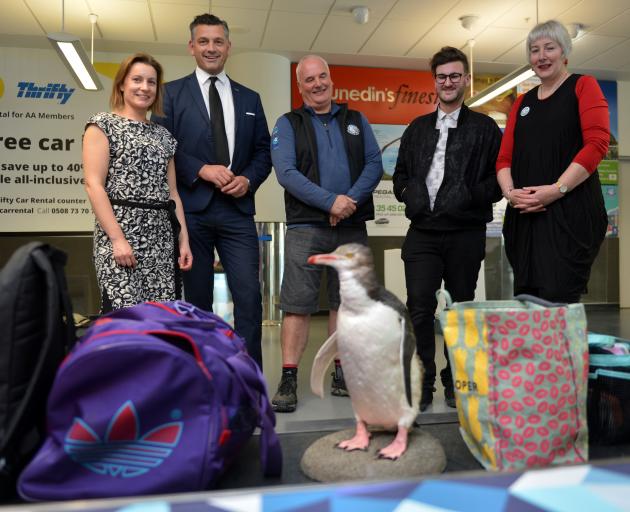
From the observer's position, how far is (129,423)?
3.69 ft

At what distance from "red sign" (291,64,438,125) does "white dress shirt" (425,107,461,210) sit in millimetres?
5059

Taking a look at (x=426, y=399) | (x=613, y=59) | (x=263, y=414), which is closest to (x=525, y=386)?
(x=263, y=414)

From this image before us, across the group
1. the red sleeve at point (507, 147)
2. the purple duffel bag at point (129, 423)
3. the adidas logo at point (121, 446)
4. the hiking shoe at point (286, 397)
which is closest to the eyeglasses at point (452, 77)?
the red sleeve at point (507, 147)

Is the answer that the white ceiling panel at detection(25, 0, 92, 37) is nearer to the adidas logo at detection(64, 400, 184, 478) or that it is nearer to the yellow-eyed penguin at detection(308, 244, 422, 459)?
the yellow-eyed penguin at detection(308, 244, 422, 459)

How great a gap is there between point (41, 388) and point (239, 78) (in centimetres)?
589

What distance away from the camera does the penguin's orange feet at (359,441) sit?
1.41m

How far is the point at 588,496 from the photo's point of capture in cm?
90

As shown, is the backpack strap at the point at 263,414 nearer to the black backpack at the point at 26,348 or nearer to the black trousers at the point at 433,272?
the black backpack at the point at 26,348

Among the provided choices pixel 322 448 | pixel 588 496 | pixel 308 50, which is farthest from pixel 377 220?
pixel 588 496

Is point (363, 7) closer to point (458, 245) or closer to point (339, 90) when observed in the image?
point (339, 90)

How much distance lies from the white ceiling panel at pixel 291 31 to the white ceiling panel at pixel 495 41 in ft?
6.57

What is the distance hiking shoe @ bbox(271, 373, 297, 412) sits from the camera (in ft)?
7.35

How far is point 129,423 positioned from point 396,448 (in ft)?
2.17

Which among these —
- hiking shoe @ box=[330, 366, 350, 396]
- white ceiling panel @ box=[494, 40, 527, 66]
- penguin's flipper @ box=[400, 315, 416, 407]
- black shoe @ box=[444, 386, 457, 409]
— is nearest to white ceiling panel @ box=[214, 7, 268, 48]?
white ceiling panel @ box=[494, 40, 527, 66]
